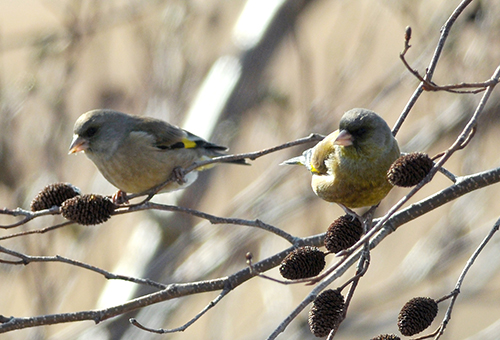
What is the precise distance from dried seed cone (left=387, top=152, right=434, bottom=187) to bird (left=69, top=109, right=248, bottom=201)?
227cm

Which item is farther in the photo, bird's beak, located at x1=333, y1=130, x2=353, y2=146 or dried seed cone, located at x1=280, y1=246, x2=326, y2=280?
bird's beak, located at x1=333, y1=130, x2=353, y2=146

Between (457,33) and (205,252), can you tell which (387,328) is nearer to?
(205,252)

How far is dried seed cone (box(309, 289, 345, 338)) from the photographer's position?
2.24 meters

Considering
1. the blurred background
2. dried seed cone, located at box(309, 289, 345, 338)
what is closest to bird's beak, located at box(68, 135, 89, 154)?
the blurred background

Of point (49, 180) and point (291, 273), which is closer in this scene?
point (291, 273)

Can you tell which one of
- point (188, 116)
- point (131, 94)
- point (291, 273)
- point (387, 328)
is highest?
point (131, 94)

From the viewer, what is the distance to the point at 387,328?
6.24m

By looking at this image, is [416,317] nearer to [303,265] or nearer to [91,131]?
[303,265]

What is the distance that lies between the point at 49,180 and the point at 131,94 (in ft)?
4.94

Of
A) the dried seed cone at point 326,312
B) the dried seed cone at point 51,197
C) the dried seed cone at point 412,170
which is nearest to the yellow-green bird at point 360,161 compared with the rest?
the dried seed cone at point 412,170

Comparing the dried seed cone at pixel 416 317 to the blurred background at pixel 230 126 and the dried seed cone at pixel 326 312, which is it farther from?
the blurred background at pixel 230 126

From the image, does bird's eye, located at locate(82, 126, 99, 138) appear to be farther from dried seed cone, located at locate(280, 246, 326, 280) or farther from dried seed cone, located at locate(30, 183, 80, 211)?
dried seed cone, located at locate(280, 246, 326, 280)

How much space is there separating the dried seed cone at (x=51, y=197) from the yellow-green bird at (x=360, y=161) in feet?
4.42

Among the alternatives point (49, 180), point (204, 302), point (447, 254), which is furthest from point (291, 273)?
point (204, 302)
